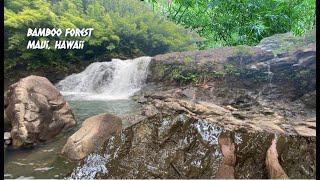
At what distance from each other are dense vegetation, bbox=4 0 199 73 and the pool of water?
50 cm

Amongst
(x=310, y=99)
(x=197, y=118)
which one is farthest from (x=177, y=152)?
(x=310, y=99)

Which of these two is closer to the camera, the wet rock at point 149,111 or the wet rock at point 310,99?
the wet rock at point 310,99

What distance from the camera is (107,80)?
3984 mm

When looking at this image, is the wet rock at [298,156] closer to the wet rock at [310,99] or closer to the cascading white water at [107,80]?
the wet rock at [310,99]

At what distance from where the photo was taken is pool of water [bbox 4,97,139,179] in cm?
369

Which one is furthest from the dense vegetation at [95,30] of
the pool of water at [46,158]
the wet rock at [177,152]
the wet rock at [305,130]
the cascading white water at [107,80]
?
the wet rock at [305,130]

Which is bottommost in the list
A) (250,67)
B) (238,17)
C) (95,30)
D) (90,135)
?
(90,135)

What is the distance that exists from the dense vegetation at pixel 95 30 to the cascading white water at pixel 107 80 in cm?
10

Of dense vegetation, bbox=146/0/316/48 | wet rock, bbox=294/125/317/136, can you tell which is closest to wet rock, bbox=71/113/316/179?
wet rock, bbox=294/125/317/136

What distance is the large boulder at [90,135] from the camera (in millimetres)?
3758

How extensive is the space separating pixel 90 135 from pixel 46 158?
1.48 feet

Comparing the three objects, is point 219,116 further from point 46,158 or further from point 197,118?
point 46,158

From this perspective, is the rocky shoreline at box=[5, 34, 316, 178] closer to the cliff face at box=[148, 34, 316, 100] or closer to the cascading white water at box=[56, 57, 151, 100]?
the cliff face at box=[148, 34, 316, 100]

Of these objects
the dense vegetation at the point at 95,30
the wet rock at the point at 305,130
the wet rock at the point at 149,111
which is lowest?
the wet rock at the point at 305,130
